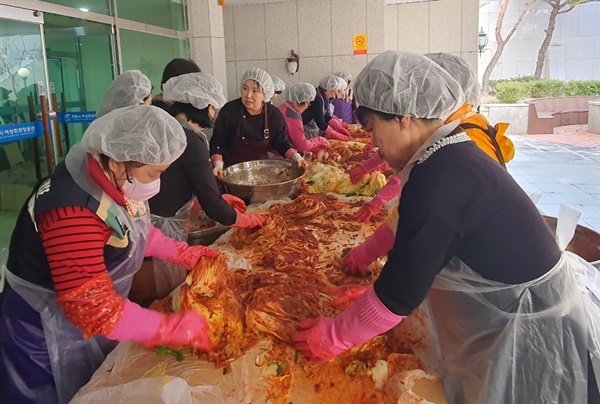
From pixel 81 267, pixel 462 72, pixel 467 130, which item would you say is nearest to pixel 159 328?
pixel 81 267

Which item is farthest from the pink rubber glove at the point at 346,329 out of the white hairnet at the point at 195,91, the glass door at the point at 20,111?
the glass door at the point at 20,111

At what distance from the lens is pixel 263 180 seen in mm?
3932

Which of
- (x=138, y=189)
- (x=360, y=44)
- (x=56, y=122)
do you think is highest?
(x=360, y=44)

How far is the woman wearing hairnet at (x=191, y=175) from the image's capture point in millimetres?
2680

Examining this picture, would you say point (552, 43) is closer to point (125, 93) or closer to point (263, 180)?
point (263, 180)

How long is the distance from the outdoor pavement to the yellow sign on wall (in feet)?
14.2

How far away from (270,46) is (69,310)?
10.4 meters

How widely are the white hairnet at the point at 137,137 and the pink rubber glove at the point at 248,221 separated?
1.04 meters

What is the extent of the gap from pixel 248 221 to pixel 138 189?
1078mm

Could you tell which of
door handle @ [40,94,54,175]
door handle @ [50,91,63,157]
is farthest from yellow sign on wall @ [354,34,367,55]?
door handle @ [40,94,54,175]

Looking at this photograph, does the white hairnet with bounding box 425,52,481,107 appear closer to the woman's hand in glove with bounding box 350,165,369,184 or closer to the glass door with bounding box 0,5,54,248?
the woman's hand in glove with bounding box 350,165,369,184

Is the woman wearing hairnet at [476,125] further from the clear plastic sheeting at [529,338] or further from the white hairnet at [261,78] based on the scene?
the white hairnet at [261,78]

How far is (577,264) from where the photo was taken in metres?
1.65

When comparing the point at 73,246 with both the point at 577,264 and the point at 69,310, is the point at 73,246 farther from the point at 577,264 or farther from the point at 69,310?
the point at 577,264
